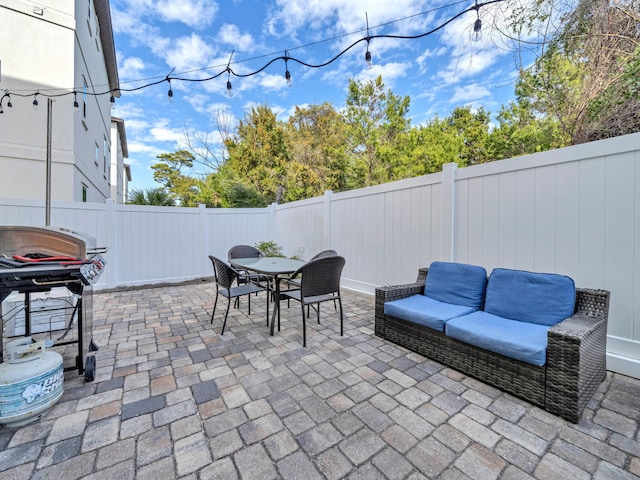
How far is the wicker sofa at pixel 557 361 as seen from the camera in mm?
1759

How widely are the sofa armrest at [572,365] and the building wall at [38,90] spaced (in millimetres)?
7652

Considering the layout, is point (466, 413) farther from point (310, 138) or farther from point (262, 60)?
point (310, 138)

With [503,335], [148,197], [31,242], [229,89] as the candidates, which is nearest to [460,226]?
[503,335]

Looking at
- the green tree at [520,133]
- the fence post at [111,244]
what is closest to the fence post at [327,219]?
the fence post at [111,244]

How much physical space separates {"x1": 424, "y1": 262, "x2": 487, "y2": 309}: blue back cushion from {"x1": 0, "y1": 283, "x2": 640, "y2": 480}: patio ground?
0.75m

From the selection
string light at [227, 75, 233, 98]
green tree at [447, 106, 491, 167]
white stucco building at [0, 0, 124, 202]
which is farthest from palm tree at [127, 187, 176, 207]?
green tree at [447, 106, 491, 167]

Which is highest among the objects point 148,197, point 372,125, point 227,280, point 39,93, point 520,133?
point 372,125

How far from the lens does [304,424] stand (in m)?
1.73

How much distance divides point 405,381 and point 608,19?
4.65m

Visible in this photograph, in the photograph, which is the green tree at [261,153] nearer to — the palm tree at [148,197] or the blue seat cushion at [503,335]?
the palm tree at [148,197]

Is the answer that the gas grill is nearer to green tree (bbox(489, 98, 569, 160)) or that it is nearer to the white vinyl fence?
the white vinyl fence

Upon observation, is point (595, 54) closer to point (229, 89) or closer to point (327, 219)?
point (327, 219)

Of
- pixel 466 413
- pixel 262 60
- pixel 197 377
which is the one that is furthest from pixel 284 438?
pixel 262 60

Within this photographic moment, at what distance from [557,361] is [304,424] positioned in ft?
5.56
